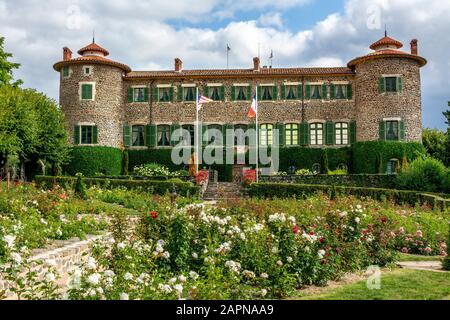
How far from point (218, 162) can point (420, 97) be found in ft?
44.4

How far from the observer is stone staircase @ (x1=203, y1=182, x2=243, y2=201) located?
24783mm

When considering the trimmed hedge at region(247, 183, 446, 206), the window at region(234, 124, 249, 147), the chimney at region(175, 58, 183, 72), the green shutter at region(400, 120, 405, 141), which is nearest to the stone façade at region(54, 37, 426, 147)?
the chimney at region(175, 58, 183, 72)

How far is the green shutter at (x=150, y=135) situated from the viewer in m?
33.4

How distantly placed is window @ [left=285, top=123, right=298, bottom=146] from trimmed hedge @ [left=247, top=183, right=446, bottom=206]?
8.61 meters

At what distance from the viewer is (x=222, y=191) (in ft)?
79.9

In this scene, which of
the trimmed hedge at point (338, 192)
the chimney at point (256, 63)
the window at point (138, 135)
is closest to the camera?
the trimmed hedge at point (338, 192)

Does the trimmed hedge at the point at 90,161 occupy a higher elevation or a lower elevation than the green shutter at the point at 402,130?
lower

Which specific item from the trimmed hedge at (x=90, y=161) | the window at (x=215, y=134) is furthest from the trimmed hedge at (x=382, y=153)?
the trimmed hedge at (x=90, y=161)

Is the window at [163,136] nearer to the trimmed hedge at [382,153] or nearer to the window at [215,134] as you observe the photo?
the window at [215,134]

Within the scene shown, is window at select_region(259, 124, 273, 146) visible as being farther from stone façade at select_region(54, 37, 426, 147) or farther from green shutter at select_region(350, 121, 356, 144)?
green shutter at select_region(350, 121, 356, 144)

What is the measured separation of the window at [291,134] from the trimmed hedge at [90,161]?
456 inches
